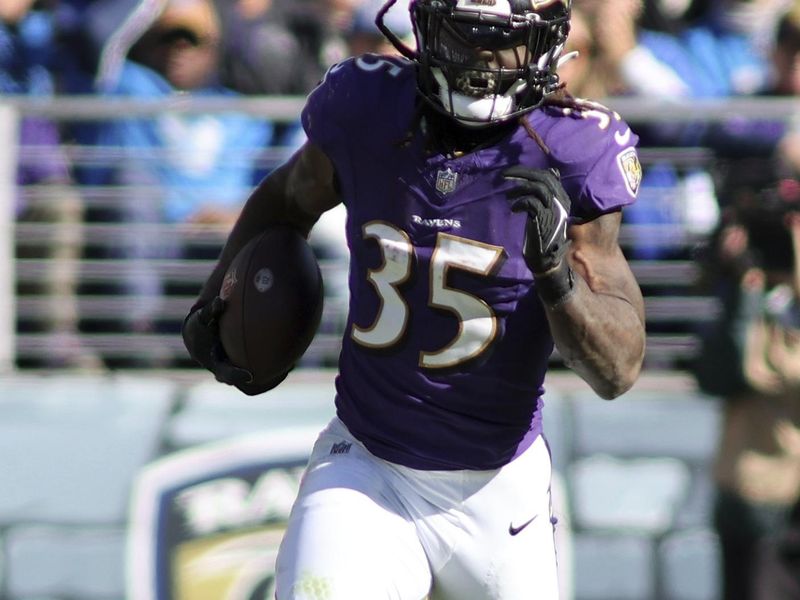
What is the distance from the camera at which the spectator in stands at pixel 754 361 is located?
551cm

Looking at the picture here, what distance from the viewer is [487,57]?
3393 mm

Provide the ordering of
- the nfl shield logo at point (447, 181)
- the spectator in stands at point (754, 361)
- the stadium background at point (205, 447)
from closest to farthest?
1. the nfl shield logo at point (447, 181)
2. the spectator in stands at point (754, 361)
3. the stadium background at point (205, 447)

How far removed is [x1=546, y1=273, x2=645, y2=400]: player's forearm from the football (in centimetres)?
72

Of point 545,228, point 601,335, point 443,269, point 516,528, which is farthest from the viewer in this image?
point 516,528

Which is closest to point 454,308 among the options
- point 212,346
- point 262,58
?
point 212,346

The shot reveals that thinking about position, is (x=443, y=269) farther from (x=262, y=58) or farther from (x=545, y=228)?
(x=262, y=58)

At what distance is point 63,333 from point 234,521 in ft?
3.02

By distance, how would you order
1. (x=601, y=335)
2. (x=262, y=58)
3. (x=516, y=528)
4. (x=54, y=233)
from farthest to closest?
(x=262, y=58), (x=54, y=233), (x=516, y=528), (x=601, y=335)

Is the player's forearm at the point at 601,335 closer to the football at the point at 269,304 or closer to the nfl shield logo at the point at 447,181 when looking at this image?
the nfl shield logo at the point at 447,181

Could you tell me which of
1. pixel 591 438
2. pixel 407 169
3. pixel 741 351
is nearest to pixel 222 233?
pixel 591 438

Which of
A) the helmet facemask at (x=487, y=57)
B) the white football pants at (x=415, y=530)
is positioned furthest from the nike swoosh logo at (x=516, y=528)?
the helmet facemask at (x=487, y=57)

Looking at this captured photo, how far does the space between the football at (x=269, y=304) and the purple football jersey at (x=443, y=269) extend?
0.19 metres

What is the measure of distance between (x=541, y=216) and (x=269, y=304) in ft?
2.93

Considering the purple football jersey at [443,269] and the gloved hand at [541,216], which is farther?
the purple football jersey at [443,269]
